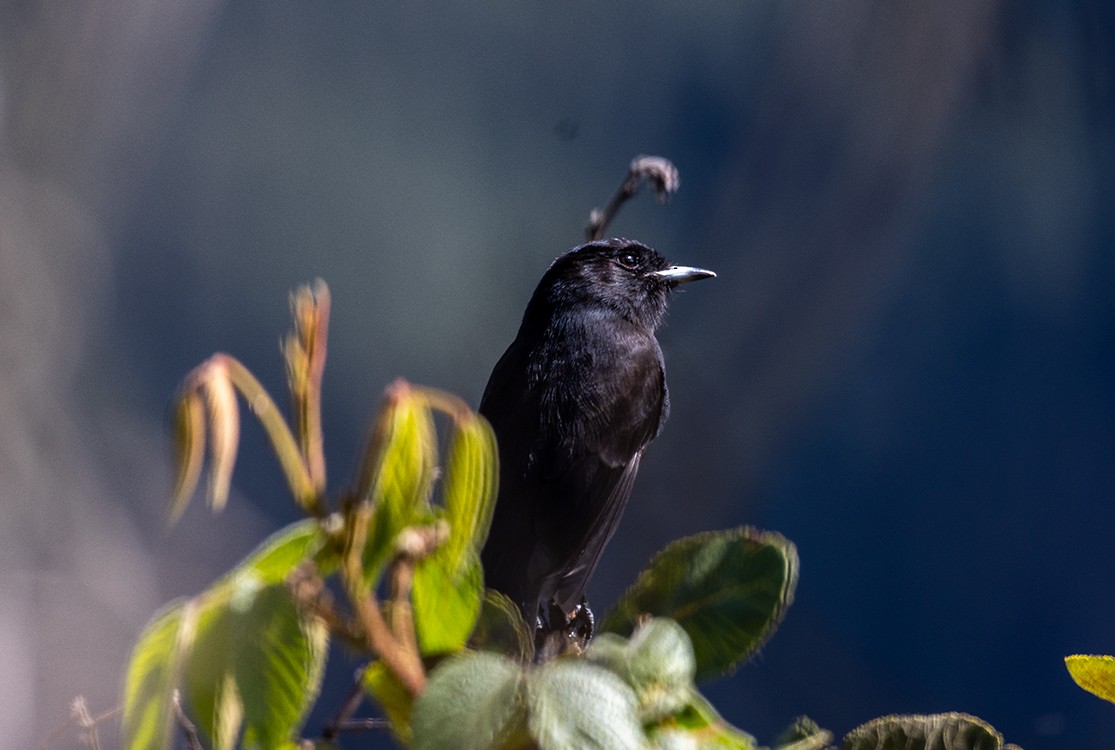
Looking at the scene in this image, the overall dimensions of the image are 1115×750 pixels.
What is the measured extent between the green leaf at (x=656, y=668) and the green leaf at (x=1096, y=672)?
0.32 m

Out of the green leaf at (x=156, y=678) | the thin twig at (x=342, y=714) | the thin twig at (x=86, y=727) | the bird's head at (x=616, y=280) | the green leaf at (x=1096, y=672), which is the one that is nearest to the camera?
the green leaf at (x=156, y=678)

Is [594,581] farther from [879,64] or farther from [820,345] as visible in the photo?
[879,64]

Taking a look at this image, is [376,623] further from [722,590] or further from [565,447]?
[565,447]

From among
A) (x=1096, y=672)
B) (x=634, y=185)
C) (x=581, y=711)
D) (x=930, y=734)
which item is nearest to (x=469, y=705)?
(x=581, y=711)

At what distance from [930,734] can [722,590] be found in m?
0.15

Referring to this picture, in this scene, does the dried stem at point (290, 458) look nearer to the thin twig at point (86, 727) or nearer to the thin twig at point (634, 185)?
the thin twig at point (86, 727)

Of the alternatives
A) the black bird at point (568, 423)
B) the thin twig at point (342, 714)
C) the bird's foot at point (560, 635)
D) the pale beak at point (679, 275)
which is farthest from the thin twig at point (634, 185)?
the pale beak at point (679, 275)

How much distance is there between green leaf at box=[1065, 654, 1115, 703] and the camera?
784 mm

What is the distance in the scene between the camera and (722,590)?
69 centimetres

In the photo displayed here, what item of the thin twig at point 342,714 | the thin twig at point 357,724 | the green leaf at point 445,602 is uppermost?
the green leaf at point 445,602

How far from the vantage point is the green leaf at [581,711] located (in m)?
0.55

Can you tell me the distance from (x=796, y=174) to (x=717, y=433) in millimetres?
1248

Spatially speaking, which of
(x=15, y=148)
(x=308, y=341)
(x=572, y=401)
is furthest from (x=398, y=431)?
(x=15, y=148)

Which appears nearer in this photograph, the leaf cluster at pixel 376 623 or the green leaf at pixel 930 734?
the leaf cluster at pixel 376 623
